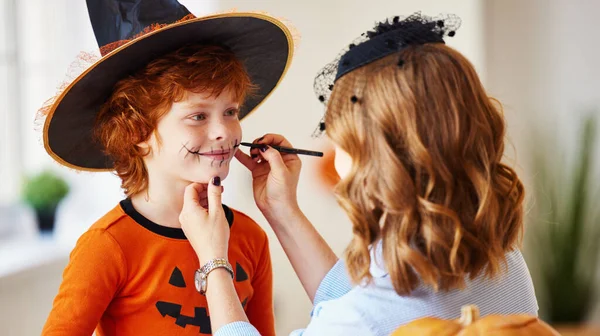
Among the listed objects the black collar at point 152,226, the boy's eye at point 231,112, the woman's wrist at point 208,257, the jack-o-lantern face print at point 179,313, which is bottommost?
the jack-o-lantern face print at point 179,313

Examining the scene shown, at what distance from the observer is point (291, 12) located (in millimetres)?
3314

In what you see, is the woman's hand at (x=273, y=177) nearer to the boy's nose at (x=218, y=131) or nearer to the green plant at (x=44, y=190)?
the boy's nose at (x=218, y=131)

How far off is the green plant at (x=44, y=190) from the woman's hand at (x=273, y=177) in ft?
3.71

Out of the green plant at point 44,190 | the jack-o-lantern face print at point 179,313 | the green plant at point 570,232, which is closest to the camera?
the jack-o-lantern face print at point 179,313

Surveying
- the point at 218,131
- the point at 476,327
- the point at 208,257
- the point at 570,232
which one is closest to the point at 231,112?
the point at 218,131

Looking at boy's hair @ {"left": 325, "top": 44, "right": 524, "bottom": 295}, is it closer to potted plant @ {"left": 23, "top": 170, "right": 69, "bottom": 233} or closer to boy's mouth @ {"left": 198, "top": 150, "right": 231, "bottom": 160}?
boy's mouth @ {"left": 198, "top": 150, "right": 231, "bottom": 160}

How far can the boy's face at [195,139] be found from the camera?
1.33m

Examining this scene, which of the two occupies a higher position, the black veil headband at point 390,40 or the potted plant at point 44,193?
the black veil headband at point 390,40

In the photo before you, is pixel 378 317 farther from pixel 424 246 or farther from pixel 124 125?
pixel 124 125

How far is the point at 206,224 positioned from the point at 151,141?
0.22 meters

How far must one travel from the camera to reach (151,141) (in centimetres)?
137

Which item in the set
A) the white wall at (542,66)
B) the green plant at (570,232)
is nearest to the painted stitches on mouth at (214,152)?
the green plant at (570,232)

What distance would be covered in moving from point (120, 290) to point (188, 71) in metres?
0.43

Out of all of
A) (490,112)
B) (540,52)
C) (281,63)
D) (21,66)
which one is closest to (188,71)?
(281,63)
